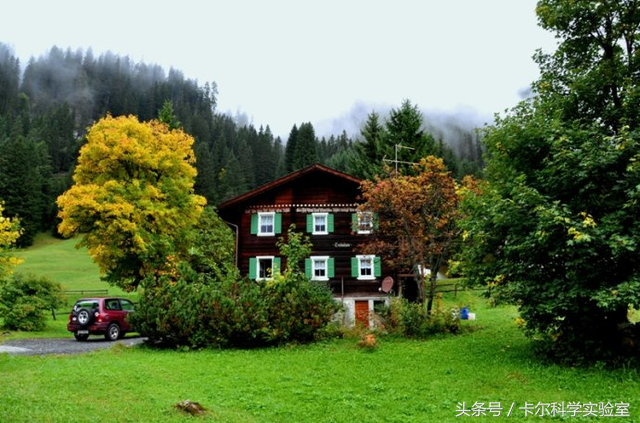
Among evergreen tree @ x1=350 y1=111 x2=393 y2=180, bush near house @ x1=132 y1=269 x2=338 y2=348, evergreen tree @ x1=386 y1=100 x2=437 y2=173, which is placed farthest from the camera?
evergreen tree @ x1=386 y1=100 x2=437 y2=173

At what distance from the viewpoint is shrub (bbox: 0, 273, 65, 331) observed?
27.2 metres

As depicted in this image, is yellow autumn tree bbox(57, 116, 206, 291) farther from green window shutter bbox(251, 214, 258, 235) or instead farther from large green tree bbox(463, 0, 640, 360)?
large green tree bbox(463, 0, 640, 360)

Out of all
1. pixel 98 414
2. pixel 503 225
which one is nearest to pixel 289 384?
pixel 98 414

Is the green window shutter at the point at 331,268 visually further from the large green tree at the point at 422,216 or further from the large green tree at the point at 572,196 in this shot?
the large green tree at the point at 572,196

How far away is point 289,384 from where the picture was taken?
12055 mm

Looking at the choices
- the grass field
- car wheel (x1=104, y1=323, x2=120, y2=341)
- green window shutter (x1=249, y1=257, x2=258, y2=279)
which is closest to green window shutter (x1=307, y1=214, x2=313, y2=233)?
green window shutter (x1=249, y1=257, x2=258, y2=279)

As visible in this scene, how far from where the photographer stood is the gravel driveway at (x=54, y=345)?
19.5 m

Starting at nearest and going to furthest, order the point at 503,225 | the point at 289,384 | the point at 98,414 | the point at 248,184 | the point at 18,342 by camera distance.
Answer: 1. the point at 98,414
2. the point at 289,384
3. the point at 503,225
4. the point at 18,342
5. the point at 248,184

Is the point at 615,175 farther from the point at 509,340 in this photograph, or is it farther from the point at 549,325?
the point at 509,340

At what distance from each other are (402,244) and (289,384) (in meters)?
10.2

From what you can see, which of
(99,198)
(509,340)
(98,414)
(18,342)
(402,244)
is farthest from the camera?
(99,198)

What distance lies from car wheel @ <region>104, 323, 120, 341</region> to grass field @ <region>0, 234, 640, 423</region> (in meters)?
7.61

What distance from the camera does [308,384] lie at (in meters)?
12.0

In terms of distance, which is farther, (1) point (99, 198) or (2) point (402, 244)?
(1) point (99, 198)
